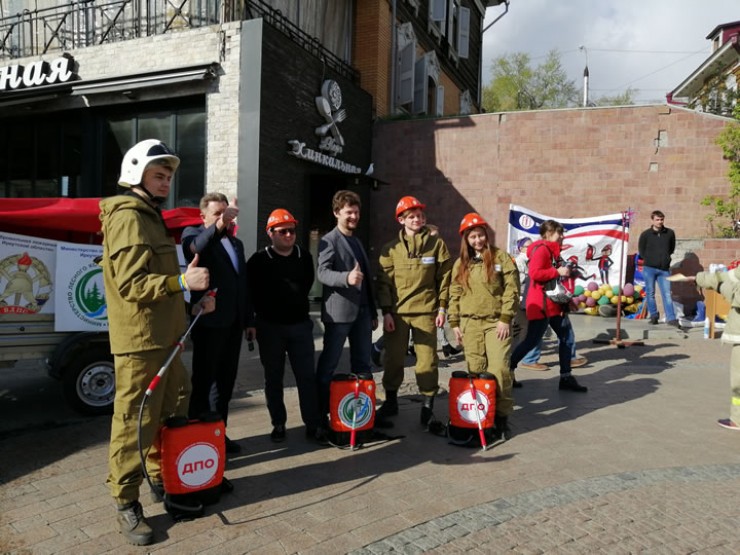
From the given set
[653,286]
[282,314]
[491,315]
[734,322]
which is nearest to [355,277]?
[282,314]

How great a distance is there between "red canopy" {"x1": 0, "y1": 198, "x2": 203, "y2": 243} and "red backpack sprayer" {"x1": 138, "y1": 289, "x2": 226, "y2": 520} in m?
2.29

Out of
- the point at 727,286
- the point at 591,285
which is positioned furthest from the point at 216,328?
the point at 591,285

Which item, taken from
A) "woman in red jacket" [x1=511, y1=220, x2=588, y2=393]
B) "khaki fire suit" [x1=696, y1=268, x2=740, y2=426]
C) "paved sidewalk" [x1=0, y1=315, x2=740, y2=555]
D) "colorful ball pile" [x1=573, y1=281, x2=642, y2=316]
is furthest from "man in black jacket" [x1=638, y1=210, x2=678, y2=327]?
"khaki fire suit" [x1=696, y1=268, x2=740, y2=426]

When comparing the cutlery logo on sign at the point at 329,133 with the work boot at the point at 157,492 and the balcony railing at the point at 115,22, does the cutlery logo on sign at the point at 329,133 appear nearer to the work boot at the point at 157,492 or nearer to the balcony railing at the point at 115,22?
the balcony railing at the point at 115,22

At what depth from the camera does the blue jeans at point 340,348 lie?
490 centimetres

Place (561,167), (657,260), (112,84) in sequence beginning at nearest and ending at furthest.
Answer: (112,84) < (657,260) < (561,167)

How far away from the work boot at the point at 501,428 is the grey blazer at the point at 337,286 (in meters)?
1.48

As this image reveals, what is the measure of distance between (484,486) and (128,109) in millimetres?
10763

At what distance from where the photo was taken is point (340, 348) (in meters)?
4.92

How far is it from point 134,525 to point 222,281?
69.4 inches

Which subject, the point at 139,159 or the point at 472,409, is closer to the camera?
the point at 139,159

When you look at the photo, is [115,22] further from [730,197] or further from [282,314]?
[730,197]

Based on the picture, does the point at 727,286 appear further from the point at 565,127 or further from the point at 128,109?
the point at 128,109

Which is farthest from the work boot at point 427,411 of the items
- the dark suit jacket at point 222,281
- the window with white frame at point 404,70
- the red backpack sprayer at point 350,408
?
the window with white frame at point 404,70
